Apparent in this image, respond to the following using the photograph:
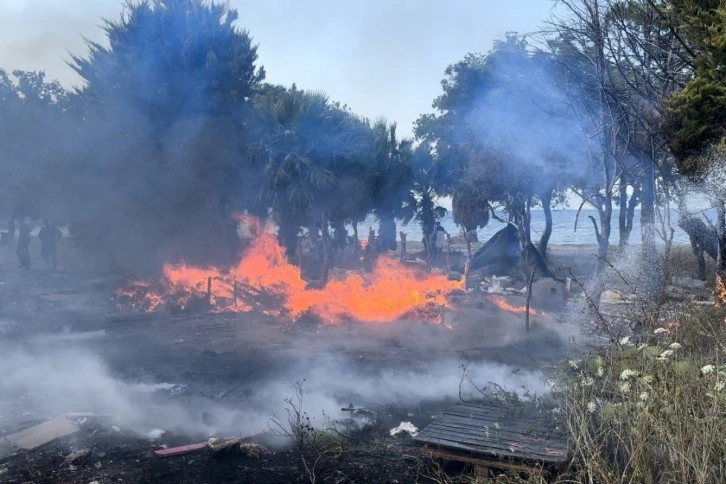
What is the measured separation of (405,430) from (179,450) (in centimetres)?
277

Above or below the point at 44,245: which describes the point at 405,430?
below

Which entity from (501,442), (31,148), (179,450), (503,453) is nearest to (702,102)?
(501,442)

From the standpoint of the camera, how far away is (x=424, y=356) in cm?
1147

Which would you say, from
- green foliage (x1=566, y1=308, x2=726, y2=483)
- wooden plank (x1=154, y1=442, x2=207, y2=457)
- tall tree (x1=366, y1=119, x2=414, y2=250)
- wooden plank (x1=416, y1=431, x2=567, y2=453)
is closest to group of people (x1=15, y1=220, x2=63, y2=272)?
tall tree (x1=366, y1=119, x2=414, y2=250)

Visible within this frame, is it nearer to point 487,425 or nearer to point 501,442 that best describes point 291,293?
point 487,425

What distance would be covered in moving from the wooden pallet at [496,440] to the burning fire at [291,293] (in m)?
8.84

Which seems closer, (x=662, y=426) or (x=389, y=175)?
(x=662, y=426)

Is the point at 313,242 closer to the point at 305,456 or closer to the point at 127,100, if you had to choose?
the point at 127,100

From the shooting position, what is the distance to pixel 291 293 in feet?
57.1

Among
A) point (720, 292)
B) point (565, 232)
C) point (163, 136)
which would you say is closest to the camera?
point (720, 292)

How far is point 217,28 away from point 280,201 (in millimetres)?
8064

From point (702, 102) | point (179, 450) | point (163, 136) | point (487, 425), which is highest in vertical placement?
point (163, 136)

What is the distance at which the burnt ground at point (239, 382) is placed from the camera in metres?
6.23

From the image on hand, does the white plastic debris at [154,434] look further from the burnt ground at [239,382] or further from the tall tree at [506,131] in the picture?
the tall tree at [506,131]
